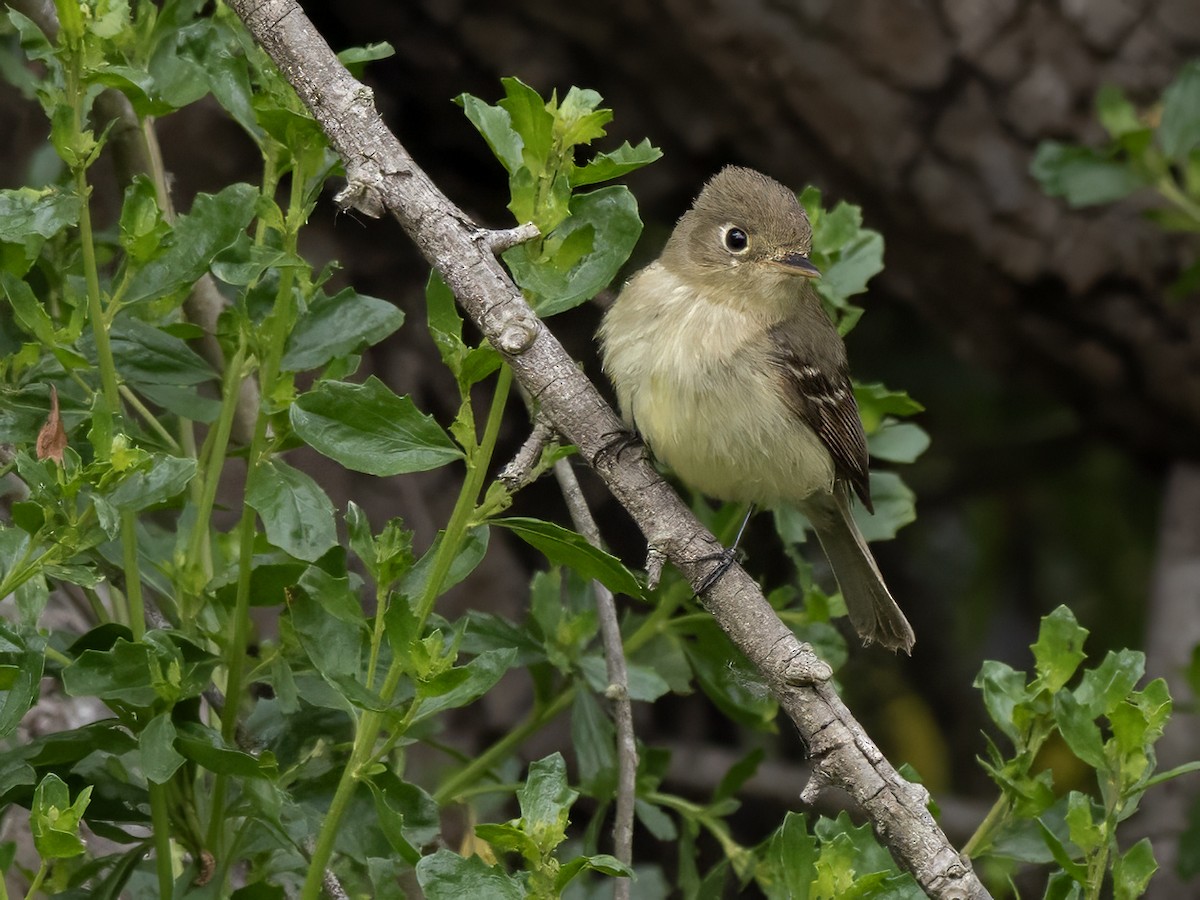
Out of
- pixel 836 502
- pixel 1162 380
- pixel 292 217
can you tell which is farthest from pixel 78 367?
pixel 1162 380

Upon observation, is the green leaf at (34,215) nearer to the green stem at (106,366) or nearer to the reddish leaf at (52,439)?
the green stem at (106,366)

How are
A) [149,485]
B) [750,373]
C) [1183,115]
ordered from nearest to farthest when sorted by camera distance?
1. [149,485]
2. [750,373]
3. [1183,115]

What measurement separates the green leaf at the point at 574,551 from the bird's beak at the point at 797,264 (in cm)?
116

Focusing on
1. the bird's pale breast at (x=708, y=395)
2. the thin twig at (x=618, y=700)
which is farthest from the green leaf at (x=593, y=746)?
the bird's pale breast at (x=708, y=395)

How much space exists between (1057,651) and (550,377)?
919mm

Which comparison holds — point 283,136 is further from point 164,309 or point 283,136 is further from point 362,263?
point 362,263

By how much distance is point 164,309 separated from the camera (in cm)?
258

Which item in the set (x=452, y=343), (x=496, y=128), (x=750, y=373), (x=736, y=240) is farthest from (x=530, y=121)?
(x=736, y=240)

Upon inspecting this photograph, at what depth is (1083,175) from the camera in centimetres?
433

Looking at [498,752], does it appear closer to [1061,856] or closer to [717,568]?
[717,568]

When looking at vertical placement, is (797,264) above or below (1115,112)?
below

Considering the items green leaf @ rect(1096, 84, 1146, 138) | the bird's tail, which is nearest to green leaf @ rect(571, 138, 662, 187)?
the bird's tail

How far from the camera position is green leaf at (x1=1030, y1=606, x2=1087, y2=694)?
7.83 ft

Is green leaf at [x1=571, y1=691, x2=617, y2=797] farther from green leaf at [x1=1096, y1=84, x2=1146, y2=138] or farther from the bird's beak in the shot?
green leaf at [x1=1096, y1=84, x2=1146, y2=138]
